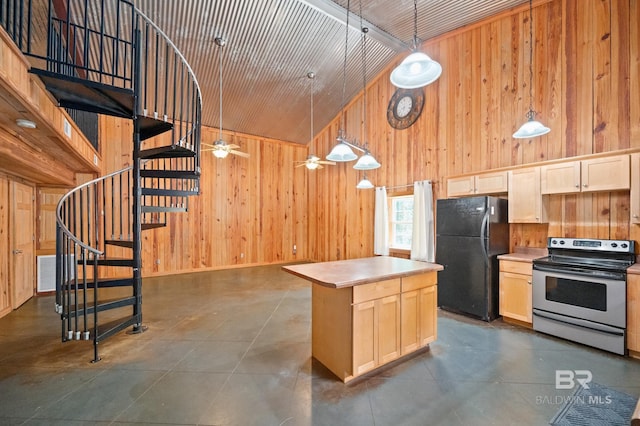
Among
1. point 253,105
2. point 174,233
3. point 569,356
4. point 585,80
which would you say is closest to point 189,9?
point 253,105

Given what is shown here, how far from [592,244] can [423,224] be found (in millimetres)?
2167

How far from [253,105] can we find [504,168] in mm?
5041

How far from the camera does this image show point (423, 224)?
4.84m

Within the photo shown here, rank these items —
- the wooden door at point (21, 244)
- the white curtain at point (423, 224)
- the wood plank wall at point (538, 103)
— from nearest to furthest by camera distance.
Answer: the wood plank wall at point (538, 103)
the wooden door at point (21, 244)
the white curtain at point (423, 224)

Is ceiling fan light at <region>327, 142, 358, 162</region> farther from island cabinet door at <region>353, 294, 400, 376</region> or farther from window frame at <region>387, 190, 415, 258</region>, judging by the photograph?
window frame at <region>387, 190, 415, 258</region>

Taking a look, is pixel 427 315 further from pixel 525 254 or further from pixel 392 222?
pixel 392 222

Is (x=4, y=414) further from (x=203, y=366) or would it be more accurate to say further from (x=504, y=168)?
(x=504, y=168)

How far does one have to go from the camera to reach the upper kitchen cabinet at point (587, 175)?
282cm

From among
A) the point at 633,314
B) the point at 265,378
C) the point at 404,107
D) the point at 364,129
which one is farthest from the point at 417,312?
the point at 364,129

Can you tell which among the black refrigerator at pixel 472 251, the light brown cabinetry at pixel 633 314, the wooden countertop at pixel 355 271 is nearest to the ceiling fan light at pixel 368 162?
the wooden countertop at pixel 355 271

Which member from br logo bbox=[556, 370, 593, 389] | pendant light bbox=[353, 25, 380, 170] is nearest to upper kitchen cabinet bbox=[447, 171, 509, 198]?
pendant light bbox=[353, 25, 380, 170]

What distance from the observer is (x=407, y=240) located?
5559 millimetres

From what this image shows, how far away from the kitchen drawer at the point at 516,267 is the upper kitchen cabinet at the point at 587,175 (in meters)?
0.93

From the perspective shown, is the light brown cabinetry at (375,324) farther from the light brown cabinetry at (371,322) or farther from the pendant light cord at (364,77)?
the pendant light cord at (364,77)
